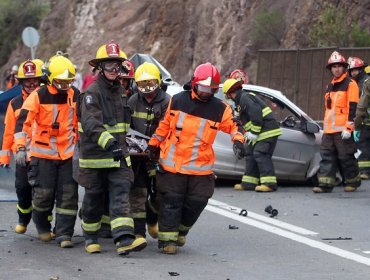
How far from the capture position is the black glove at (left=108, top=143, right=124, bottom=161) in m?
8.88

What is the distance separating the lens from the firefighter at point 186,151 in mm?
9453

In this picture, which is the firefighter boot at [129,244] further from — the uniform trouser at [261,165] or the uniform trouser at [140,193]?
the uniform trouser at [261,165]

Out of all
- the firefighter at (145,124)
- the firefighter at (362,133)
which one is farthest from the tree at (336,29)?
the firefighter at (145,124)

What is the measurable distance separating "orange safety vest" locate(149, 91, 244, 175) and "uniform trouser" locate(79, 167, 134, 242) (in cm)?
45

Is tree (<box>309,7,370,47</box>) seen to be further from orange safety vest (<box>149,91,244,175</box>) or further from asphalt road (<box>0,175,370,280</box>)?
orange safety vest (<box>149,91,244,175</box>)

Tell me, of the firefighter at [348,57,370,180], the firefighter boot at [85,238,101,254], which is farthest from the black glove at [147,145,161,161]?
the firefighter at [348,57,370,180]

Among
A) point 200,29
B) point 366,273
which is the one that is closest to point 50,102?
point 366,273

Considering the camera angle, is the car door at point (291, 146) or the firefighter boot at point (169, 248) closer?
the firefighter boot at point (169, 248)

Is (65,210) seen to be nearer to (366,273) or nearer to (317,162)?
(366,273)

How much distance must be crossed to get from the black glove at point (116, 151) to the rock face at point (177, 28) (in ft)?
56.5

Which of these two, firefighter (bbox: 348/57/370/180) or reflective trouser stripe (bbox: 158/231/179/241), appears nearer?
reflective trouser stripe (bbox: 158/231/179/241)

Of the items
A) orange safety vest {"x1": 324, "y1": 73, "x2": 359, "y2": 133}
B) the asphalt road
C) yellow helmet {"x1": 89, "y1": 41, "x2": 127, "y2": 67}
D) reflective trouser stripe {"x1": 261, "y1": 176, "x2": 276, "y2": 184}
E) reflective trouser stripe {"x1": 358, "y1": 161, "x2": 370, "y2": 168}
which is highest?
yellow helmet {"x1": 89, "y1": 41, "x2": 127, "y2": 67}

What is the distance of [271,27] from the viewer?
28578mm

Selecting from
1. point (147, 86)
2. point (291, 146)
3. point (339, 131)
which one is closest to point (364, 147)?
point (291, 146)
